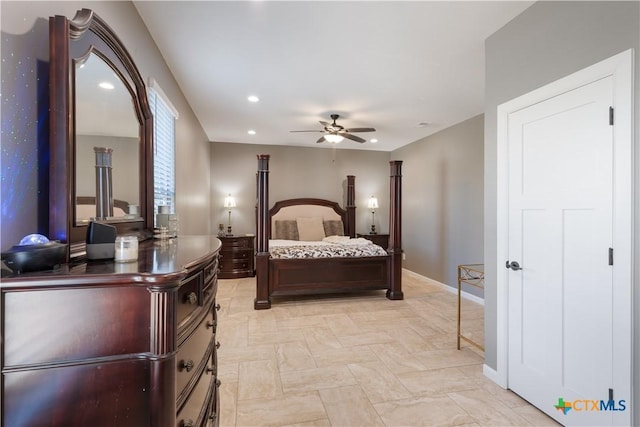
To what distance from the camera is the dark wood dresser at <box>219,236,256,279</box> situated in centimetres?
567

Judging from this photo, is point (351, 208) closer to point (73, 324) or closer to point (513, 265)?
point (513, 265)

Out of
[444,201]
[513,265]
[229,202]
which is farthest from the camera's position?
[229,202]

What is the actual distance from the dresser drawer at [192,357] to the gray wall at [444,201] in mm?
4212

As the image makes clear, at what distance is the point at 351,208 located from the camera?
6.67 meters

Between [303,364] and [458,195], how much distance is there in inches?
148

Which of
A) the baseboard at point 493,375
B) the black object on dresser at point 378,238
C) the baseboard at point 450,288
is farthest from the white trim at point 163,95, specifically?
the baseboard at point 450,288

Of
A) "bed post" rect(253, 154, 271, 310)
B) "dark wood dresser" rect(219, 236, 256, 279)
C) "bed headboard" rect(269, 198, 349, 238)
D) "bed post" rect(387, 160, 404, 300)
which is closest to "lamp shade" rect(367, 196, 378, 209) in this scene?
"bed headboard" rect(269, 198, 349, 238)

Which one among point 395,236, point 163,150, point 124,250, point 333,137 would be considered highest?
point 333,137

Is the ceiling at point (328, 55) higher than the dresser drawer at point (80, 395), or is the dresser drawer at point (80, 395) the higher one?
the ceiling at point (328, 55)

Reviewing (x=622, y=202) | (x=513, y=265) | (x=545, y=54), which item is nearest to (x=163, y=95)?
(x=545, y=54)

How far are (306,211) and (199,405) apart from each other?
535cm

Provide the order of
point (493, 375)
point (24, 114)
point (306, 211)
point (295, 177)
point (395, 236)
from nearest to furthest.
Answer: point (24, 114), point (493, 375), point (395, 236), point (306, 211), point (295, 177)

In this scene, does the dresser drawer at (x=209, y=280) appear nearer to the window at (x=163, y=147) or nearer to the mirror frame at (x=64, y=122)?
the mirror frame at (x=64, y=122)

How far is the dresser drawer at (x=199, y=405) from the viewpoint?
1.01 m
